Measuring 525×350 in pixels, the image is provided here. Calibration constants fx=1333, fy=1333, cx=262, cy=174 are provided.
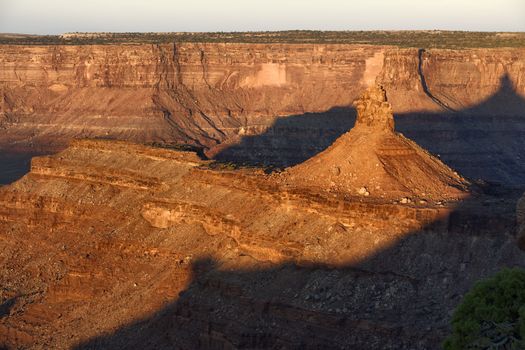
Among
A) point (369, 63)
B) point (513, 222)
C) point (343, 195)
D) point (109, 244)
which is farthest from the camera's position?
point (369, 63)

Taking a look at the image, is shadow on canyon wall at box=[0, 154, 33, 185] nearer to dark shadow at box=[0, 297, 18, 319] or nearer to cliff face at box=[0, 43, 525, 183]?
cliff face at box=[0, 43, 525, 183]

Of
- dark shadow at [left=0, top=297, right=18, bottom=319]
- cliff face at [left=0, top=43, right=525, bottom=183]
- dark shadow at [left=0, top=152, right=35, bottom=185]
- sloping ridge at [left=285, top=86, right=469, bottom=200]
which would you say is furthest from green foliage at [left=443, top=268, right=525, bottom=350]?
cliff face at [left=0, top=43, right=525, bottom=183]

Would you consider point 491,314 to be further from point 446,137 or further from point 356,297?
point 446,137

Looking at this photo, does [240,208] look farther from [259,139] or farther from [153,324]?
[259,139]

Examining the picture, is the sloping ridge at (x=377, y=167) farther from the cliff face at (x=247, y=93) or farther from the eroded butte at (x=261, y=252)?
the cliff face at (x=247, y=93)

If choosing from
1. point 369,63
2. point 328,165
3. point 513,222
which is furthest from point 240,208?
point 369,63

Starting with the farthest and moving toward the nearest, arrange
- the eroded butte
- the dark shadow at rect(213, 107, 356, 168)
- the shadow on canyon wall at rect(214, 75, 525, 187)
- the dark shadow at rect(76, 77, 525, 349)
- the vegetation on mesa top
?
1. the vegetation on mesa top
2. the dark shadow at rect(213, 107, 356, 168)
3. the shadow on canyon wall at rect(214, 75, 525, 187)
4. the eroded butte
5. the dark shadow at rect(76, 77, 525, 349)
